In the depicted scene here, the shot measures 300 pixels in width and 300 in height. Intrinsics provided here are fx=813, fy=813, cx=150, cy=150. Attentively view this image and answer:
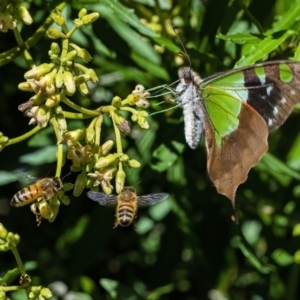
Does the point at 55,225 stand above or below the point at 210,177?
below

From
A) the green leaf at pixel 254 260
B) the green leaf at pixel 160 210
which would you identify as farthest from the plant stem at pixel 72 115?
the green leaf at pixel 160 210

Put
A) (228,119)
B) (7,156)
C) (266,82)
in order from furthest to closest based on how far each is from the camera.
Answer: (7,156), (228,119), (266,82)

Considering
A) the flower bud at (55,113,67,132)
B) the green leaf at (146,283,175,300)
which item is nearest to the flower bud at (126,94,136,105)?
the flower bud at (55,113,67,132)

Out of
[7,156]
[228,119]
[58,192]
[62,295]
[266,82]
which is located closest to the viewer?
[58,192]

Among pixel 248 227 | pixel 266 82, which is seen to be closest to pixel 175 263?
pixel 248 227

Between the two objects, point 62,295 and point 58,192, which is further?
point 62,295

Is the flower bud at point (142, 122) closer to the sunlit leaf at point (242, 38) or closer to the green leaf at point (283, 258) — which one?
the sunlit leaf at point (242, 38)

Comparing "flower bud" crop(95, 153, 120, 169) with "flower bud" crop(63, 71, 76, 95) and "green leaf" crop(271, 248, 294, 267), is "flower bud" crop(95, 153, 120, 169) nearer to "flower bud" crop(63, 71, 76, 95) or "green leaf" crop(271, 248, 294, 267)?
"flower bud" crop(63, 71, 76, 95)

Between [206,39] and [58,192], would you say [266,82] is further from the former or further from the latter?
[58,192]
